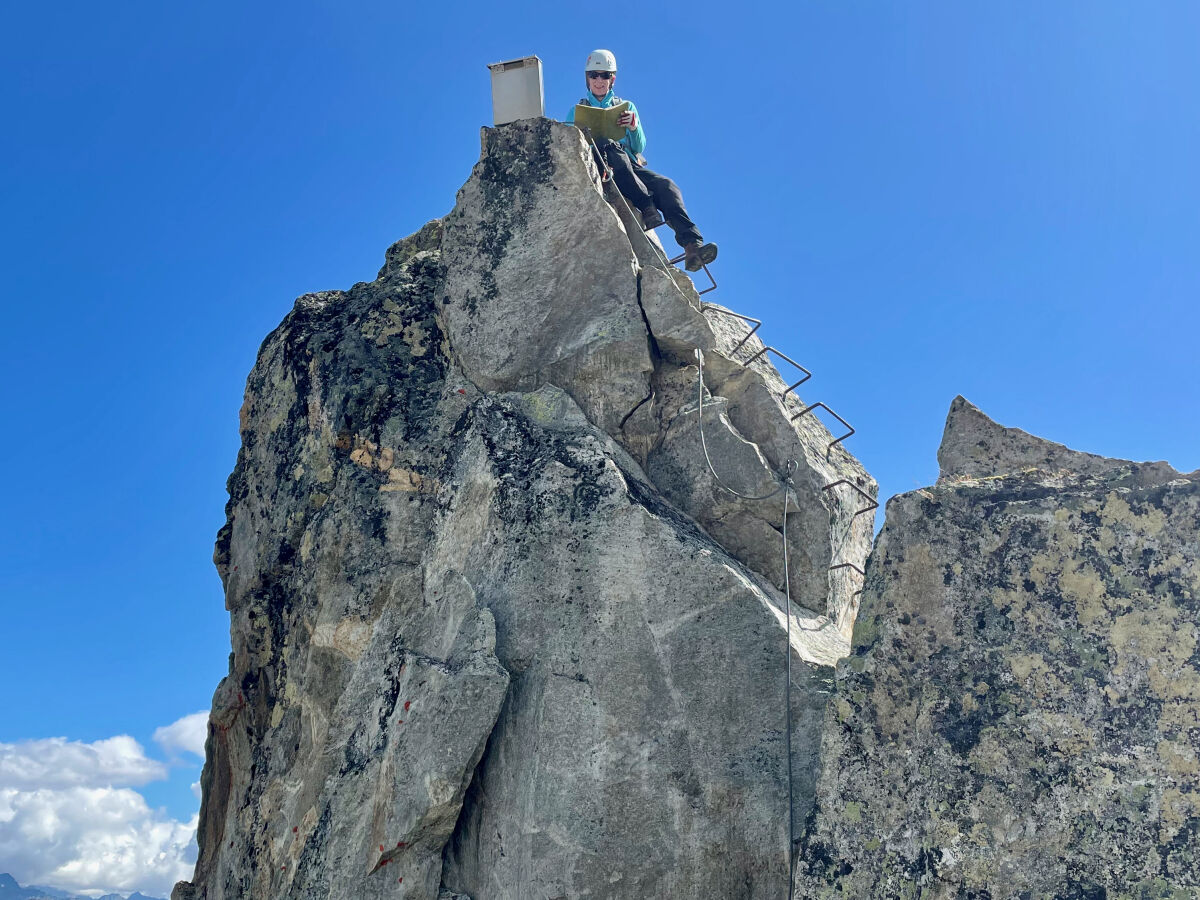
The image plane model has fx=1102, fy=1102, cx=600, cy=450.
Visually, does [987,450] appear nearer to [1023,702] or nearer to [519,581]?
[1023,702]

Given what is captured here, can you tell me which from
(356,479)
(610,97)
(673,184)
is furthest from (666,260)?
(356,479)

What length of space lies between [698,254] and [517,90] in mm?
3945

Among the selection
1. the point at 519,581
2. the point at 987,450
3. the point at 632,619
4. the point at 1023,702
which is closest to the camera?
the point at 1023,702

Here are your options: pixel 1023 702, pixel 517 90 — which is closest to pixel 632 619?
pixel 1023 702

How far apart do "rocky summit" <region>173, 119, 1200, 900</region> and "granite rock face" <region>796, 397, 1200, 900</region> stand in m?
0.03

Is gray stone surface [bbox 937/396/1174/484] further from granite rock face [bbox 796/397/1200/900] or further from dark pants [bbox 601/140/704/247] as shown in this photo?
dark pants [bbox 601/140/704/247]

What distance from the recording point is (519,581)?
13125 mm

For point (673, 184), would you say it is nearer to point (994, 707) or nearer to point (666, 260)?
point (666, 260)

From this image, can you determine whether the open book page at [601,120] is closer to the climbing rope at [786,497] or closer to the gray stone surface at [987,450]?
the climbing rope at [786,497]

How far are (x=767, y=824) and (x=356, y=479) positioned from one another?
296 inches

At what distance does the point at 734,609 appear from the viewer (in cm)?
1267

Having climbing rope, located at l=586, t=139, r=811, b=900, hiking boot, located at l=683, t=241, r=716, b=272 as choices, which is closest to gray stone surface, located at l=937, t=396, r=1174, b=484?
climbing rope, located at l=586, t=139, r=811, b=900

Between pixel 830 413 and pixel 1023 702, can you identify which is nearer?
pixel 1023 702

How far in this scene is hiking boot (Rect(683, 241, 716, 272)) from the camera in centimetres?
1833
